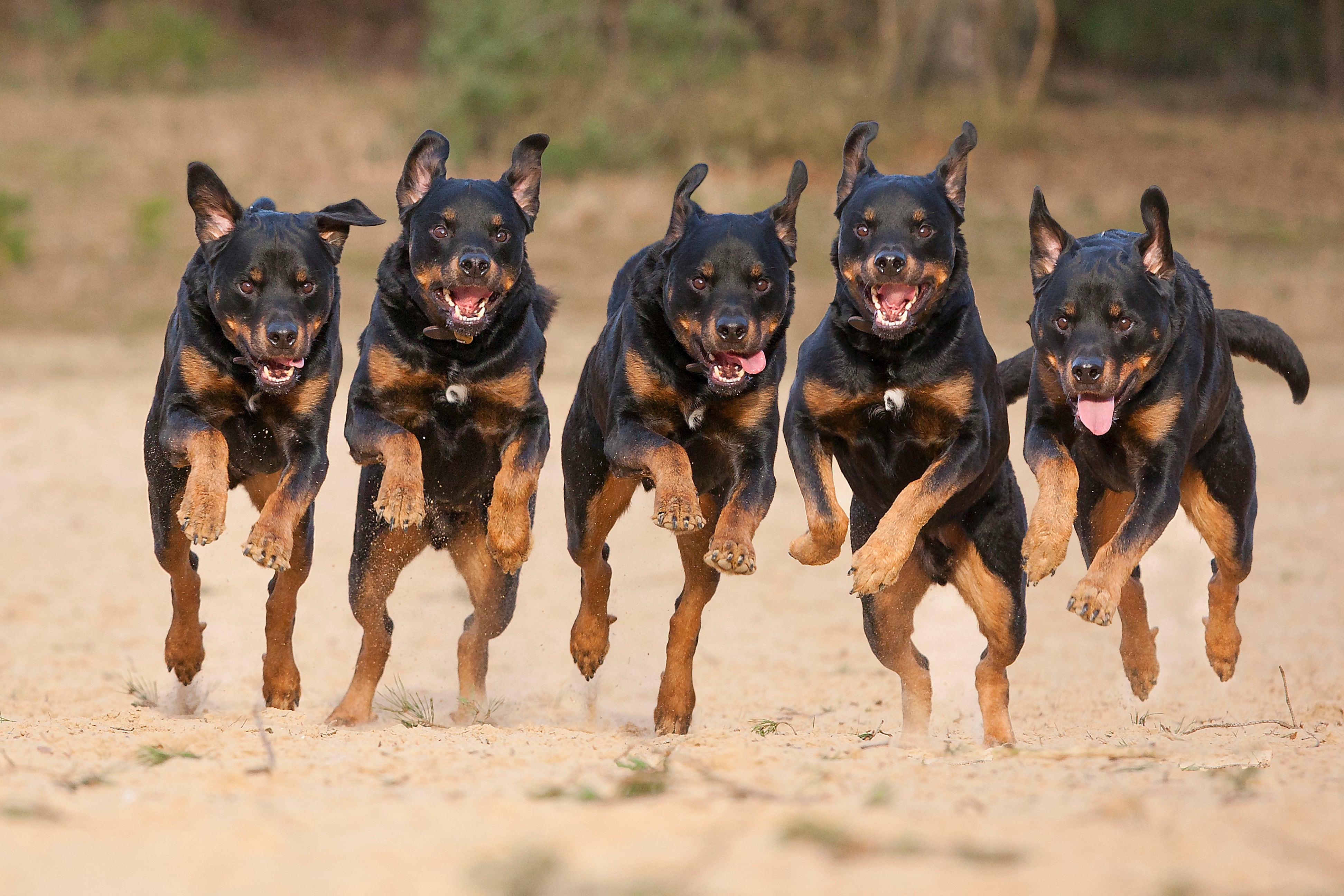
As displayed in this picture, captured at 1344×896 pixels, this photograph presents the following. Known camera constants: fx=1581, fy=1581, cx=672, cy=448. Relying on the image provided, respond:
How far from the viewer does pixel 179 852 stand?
11.5 ft

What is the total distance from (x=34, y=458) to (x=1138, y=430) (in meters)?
9.48

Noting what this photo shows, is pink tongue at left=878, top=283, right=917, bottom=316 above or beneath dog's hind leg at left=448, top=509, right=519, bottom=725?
above

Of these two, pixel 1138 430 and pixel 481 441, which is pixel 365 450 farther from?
pixel 1138 430

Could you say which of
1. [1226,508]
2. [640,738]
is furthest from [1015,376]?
[640,738]

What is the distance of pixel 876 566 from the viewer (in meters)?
5.75

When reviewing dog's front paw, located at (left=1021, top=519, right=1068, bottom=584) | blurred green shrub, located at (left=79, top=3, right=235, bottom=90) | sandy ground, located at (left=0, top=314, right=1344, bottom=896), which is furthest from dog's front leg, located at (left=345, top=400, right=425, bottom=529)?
blurred green shrub, located at (left=79, top=3, right=235, bottom=90)

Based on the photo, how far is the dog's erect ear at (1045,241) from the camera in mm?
6277

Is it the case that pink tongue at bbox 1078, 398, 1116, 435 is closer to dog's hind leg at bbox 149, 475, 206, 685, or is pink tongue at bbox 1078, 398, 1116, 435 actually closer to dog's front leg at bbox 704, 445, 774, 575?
dog's front leg at bbox 704, 445, 774, 575

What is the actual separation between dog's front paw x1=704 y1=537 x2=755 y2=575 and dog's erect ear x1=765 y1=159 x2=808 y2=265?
1302 mm

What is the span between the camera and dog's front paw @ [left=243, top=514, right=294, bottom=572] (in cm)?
592

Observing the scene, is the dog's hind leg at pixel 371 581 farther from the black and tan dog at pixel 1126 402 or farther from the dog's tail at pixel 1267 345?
the dog's tail at pixel 1267 345

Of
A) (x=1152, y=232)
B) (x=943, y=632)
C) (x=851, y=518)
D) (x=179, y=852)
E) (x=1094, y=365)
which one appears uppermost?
(x=1152, y=232)

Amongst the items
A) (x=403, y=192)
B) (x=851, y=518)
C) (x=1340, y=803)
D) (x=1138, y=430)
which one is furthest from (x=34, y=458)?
(x=1340, y=803)

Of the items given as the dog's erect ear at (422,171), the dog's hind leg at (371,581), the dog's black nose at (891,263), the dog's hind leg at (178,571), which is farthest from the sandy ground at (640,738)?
the dog's erect ear at (422,171)
